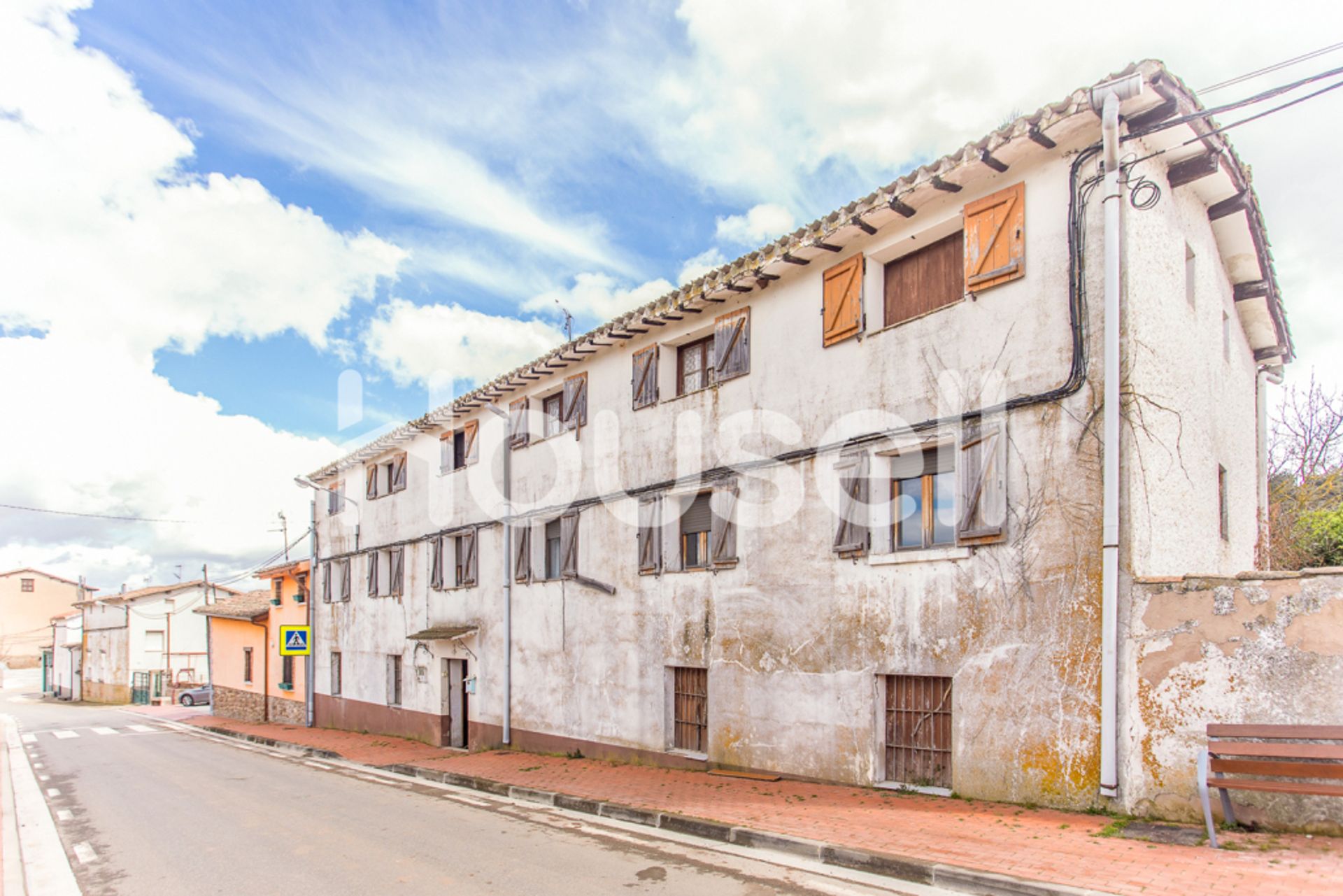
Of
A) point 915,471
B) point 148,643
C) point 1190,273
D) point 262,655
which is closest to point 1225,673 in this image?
point 915,471

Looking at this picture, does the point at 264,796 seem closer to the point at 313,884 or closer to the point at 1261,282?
the point at 313,884

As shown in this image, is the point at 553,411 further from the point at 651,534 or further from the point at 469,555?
the point at 651,534

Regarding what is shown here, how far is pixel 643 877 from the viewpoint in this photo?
720 centimetres

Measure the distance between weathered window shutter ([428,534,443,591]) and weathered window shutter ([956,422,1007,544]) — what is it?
14380mm

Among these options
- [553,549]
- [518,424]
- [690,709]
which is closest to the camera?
[690,709]

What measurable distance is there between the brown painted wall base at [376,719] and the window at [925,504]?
1359cm

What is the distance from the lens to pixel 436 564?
20.5 metres

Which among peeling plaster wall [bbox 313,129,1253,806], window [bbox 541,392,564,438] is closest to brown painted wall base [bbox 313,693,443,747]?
peeling plaster wall [bbox 313,129,1253,806]

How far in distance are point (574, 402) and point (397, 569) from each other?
9.60 m

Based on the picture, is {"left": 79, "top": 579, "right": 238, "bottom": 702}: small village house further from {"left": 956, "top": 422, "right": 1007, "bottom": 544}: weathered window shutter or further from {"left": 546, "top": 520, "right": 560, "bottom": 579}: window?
{"left": 956, "top": 422, "right": 1007, "bottom": 544}: weathered window shutter

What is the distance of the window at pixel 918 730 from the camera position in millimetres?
9188

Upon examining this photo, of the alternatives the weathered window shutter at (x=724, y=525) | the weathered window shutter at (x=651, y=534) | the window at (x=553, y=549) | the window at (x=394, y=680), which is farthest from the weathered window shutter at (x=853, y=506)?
the window at (x=394, y=680)

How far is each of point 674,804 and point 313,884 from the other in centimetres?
407

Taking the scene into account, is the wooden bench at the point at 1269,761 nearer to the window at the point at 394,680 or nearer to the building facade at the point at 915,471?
the building facade at the point at 915,471
